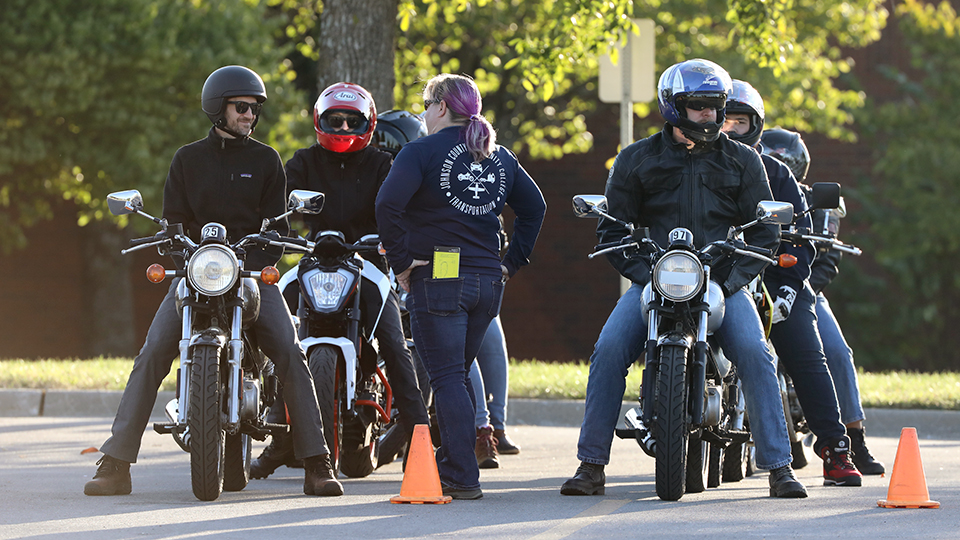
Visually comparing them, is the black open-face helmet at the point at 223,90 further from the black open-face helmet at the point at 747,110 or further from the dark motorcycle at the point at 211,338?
the black open-face helmet at the point at 747,110

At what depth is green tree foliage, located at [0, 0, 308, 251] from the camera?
15781 millimetres

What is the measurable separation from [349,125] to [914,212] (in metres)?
13.9

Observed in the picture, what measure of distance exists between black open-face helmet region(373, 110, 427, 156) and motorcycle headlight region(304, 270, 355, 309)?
146cm

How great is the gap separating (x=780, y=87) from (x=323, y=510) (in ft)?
45.1

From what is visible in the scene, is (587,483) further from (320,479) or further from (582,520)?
(320,479)

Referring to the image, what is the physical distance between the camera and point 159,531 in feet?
17.1

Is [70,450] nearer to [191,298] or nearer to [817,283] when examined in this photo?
[191,298]

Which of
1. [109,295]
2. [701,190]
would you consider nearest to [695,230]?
[701,190]

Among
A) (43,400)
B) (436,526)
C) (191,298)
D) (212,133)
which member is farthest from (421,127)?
(43,400)

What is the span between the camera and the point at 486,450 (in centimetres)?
786

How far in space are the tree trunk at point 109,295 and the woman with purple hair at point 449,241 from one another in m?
14.4

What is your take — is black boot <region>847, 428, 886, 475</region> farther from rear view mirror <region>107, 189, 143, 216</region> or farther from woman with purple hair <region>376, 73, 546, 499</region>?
rear view mirror <region>107, 189, 143, 216</region>

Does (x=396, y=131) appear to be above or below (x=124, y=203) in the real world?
above

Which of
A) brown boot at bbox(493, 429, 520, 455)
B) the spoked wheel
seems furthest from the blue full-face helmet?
brown boot at bbox(493, 429, 520, 455)
